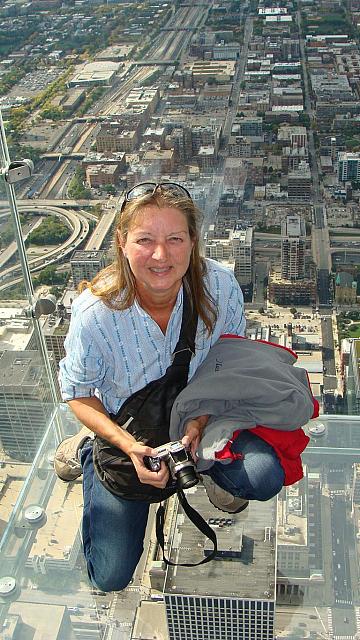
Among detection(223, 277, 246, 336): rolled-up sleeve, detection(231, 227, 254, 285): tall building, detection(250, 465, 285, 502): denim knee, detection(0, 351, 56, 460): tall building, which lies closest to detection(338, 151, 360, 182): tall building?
detection(231, 227, 254, 285): tall building

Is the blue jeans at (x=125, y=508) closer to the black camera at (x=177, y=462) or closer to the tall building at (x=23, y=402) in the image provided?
the black camera at (x=177, y=462)

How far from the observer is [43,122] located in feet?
23.4

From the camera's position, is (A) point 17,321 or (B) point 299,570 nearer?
(B) point 299,570

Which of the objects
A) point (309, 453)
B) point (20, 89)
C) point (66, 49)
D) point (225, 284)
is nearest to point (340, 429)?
point (309, 453)

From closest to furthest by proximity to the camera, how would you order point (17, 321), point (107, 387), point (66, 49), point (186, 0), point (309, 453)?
point (107, 387)
point (309, 453)
point (17, 321)
point (66, 49)
point (186, 0)

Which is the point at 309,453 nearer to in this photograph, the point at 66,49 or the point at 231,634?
the point at 231,634

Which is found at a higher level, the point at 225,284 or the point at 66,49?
the point at 225,284

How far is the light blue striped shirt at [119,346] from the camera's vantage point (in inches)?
35.7

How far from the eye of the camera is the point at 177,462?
875mm

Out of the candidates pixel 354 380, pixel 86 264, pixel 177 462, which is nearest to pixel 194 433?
pixel 177 462

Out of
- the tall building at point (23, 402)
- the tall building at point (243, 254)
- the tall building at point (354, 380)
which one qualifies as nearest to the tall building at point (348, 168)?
the tall building at point (243, 254)

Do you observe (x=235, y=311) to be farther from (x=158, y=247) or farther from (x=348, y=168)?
(x=348, y=168)

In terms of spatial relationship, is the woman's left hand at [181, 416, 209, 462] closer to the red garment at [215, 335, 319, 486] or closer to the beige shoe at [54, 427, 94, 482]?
the red garment at [215, 335, 319, 486]

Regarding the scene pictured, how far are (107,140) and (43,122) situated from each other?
64 centimetres
